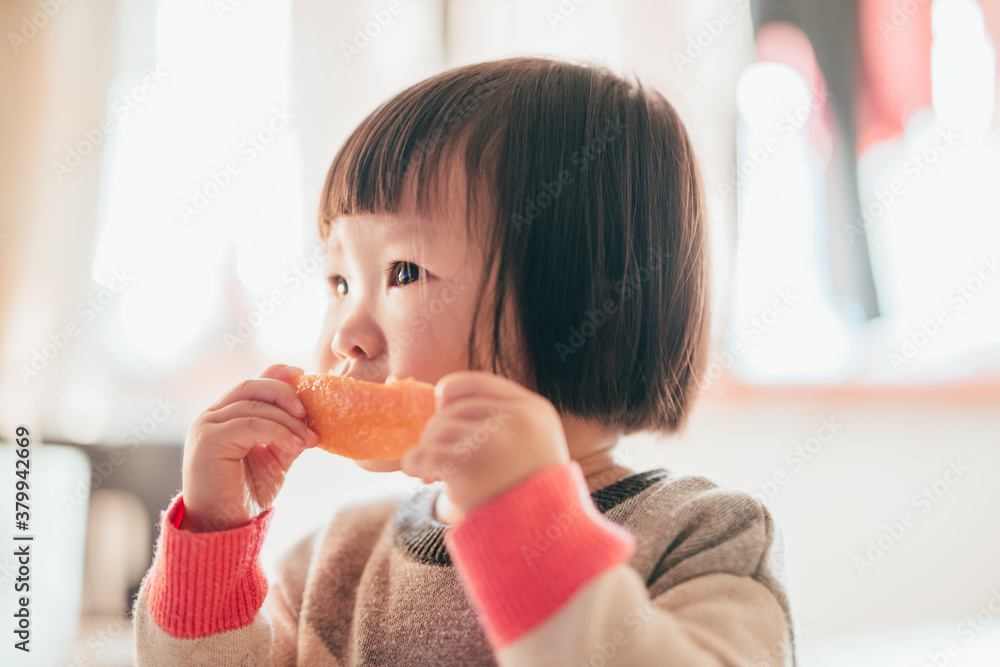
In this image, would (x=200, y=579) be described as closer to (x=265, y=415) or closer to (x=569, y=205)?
(x=265, y=415)

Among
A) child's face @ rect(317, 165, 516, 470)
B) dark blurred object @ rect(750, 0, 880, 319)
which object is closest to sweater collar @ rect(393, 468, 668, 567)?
child's face @ rect(317, 165, 516, 470)

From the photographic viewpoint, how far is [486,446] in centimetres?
51

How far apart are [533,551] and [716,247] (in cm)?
117

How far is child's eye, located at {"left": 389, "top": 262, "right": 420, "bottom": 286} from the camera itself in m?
0.70

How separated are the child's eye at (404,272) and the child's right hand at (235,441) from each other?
131 mm

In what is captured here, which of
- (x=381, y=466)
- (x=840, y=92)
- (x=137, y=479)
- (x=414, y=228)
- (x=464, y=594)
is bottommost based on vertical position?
(x=137, y=479)

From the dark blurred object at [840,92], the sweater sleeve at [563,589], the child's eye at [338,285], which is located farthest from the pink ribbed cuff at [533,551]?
the dark blurred object at [840,92]

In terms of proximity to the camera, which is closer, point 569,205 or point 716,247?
point 569,205

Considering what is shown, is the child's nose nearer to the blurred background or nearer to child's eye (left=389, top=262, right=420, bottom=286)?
child's eye (left=389, top=262, right=420, bottom=286)

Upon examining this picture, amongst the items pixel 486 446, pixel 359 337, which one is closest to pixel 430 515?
pixel 359 337

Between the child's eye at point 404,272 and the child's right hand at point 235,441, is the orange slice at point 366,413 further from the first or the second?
the child's eye at point 404,272

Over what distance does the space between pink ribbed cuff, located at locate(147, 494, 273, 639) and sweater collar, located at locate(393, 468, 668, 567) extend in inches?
6.5

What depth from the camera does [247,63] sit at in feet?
5.78

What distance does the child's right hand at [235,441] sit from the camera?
67 centimetres
